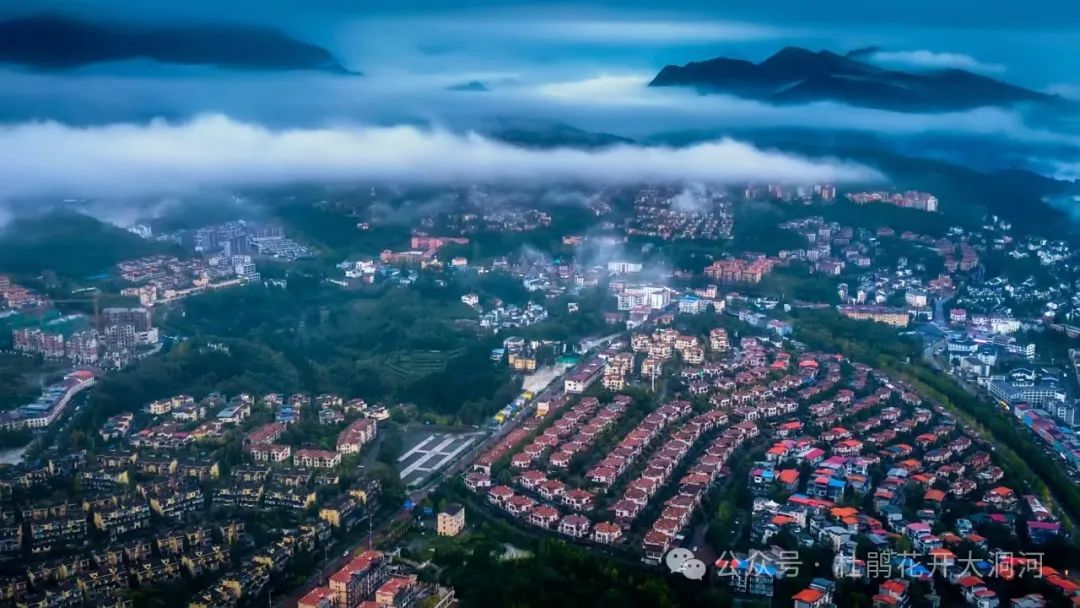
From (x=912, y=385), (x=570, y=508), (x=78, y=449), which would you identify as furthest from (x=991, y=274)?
A: (x=78, y=449)

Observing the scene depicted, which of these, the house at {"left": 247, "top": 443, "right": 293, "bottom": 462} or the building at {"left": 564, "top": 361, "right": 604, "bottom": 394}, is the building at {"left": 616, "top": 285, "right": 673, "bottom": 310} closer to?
the building at {"left": 564, "top": 361, "right": 604, "bottom": 394}

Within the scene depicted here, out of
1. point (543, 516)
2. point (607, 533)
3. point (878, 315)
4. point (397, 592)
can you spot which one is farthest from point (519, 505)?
point (878, 315)

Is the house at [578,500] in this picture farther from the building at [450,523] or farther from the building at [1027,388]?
the building at [1027,388]

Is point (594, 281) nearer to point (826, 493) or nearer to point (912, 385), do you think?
point (912, 385)

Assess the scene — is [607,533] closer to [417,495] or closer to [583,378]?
[417,495]

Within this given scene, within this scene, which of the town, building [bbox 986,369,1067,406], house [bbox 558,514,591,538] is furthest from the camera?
building [bbox 986,369,1067,406]

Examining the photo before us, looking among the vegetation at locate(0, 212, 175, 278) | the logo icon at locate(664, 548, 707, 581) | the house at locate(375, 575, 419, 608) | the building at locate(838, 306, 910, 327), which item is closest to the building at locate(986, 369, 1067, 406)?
the building at locate(838, 306, 910, 327)

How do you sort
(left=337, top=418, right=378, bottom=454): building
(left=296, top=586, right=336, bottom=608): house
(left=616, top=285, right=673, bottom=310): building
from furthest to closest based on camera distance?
(left=616, top=285, right=673, bottom=310): building < (left=337, top=418, right=378, bottom=454): building < (left=296, top=586, right=336, bottom=608): house
